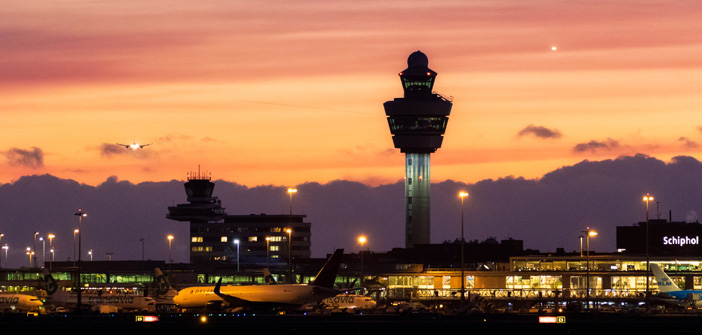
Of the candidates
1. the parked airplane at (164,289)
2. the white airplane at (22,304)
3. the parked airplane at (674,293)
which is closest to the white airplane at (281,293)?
the white airplane at (22,304)

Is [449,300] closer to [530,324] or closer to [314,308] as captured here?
[314,308]

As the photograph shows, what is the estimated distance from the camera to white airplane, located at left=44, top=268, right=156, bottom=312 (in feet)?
538

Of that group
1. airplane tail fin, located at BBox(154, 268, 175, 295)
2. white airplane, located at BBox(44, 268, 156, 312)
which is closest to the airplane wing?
white airplane, located at BBox(44, 268, 156, 312)

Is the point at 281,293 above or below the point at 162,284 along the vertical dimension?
above

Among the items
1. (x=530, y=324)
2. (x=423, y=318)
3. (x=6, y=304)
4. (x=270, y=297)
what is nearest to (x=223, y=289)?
(x=270, y=297)

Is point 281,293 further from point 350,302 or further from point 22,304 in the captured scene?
point 22,304

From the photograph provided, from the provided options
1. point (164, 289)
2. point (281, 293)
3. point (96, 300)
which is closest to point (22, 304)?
point (96, 300)

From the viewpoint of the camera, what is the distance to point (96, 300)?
171 m

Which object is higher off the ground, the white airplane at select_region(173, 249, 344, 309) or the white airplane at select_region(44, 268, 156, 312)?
the white airplane at select_region(173, 249, 344, 309)

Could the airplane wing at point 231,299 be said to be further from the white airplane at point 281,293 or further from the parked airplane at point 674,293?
the parked airplane at point 674,293

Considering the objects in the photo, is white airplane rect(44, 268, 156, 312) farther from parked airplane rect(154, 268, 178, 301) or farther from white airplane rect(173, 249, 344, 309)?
white airplane rect(173, 249, 344, 309)

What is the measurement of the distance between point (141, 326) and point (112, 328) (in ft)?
8.18

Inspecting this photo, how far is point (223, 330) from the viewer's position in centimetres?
10150

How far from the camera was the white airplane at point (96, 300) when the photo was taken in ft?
538
